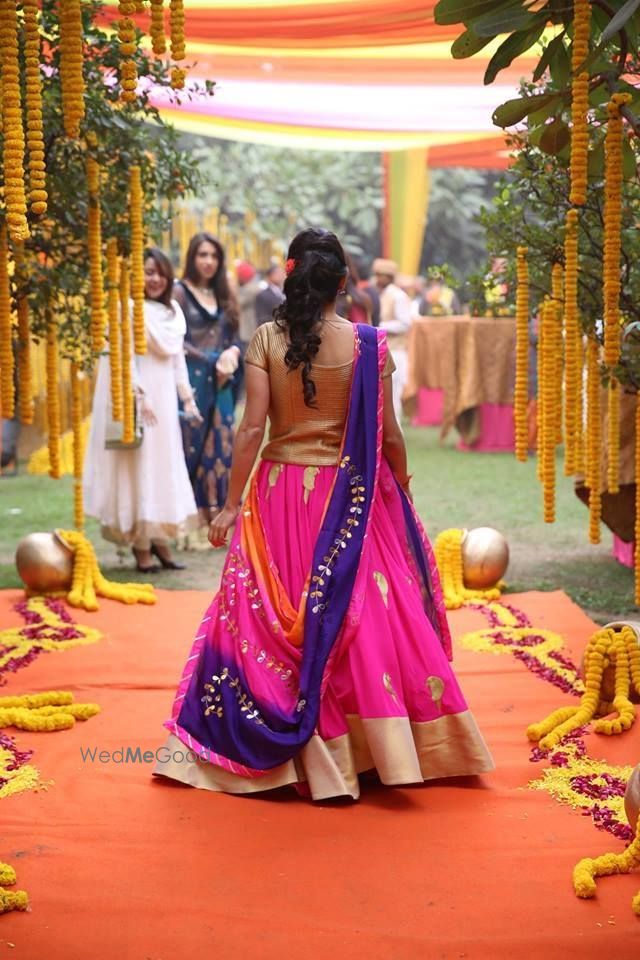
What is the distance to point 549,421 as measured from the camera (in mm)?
3867

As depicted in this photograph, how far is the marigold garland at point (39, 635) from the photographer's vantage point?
5098 mm

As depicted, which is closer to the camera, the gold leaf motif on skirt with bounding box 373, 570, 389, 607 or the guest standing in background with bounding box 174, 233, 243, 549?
the gold leaf motif on skirt with bounding box 373, 570, 389, 607

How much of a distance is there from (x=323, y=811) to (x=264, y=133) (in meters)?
8.16

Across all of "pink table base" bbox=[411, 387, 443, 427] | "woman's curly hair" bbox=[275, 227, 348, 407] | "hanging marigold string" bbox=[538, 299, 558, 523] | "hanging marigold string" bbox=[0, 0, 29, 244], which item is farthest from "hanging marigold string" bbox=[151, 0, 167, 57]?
"pink table base" bbox=[411, 387, 443, 427]

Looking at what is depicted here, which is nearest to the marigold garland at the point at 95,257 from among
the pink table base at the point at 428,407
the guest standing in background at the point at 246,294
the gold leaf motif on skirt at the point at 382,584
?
the gold leaf motif on skirt at the point at 382,584

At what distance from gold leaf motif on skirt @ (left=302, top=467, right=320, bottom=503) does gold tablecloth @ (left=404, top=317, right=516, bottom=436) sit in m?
8.09

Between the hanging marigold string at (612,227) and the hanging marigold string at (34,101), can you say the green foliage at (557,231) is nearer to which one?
the hanging marigold string at (612,227)

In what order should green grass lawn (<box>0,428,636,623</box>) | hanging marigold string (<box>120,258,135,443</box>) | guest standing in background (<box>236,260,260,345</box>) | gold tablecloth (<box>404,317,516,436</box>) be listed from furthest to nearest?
guest standing in background (<box>236,260,260,345</box>) < gold tablecloth (<box>404,317,516,436</box>) < green grass lawn (<box>0,428,636,623</box>) < hanging marigold string (<box>120,258,135,443</box>)

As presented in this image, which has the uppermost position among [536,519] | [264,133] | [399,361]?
[264,133]

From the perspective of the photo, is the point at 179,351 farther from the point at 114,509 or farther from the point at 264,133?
the point at 264,133

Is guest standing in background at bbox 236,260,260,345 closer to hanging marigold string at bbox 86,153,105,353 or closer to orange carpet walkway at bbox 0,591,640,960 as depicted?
hanging marigold string at bbox 86,153,105,353

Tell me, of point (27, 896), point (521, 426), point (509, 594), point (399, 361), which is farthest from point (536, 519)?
point (27, 896)

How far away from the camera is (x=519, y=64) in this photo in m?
7.96

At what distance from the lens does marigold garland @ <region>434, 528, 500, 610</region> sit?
6098mm
